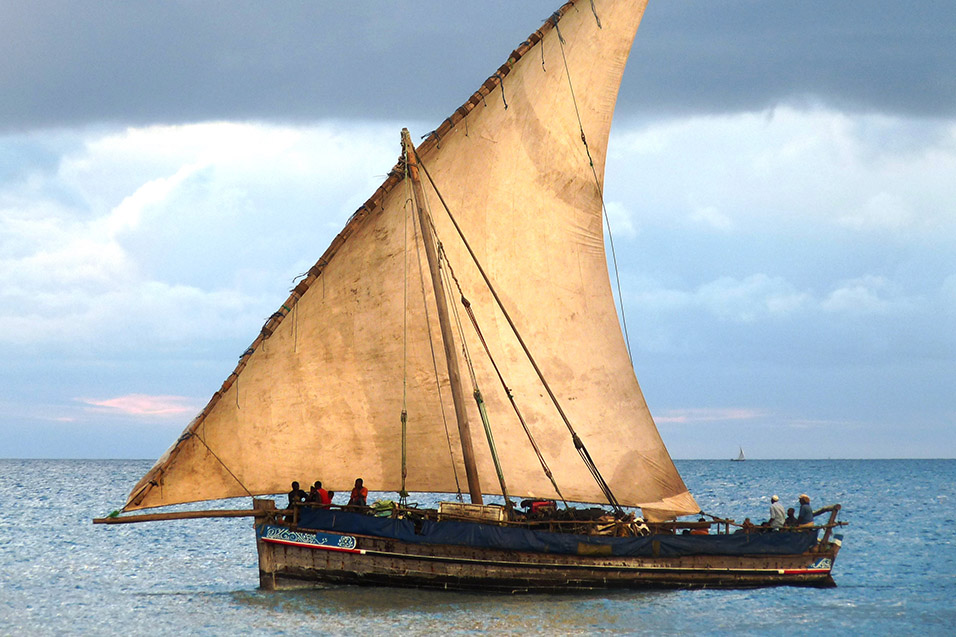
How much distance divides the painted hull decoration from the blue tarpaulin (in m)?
0.05

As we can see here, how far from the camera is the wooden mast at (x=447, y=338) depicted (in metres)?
25.8

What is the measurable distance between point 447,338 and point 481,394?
7.55 ft

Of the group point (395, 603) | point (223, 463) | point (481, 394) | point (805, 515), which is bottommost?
point (395, 603)

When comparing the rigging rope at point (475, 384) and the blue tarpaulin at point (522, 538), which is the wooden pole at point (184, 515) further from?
the rigging rope at point (475, 384)

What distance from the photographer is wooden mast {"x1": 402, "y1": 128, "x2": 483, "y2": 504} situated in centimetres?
2584

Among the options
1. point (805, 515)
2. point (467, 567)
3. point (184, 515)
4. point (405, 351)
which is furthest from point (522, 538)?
point (184, 515)

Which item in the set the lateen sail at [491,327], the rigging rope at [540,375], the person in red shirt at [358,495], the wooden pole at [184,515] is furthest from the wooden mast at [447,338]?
the wooden pole at [184,515]

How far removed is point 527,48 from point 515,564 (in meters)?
12.9

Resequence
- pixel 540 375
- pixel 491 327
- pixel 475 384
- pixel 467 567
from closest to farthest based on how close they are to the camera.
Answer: pixel 467 567 < pixel 540 375 < pixel 475 384 < pixel 491 327

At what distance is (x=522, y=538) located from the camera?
25.3 metres

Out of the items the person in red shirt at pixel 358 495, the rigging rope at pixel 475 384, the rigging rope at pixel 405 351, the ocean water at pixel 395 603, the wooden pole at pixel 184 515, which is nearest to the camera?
the ocean water at pixel 395 603

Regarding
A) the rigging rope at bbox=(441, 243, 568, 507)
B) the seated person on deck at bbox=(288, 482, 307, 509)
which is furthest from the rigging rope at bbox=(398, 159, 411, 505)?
the seated person on deck at bbox=(288, 482, 307, 509)

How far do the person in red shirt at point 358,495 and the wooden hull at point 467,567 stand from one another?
2.59 feet

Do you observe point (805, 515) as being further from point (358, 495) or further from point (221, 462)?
point (221, 462)
